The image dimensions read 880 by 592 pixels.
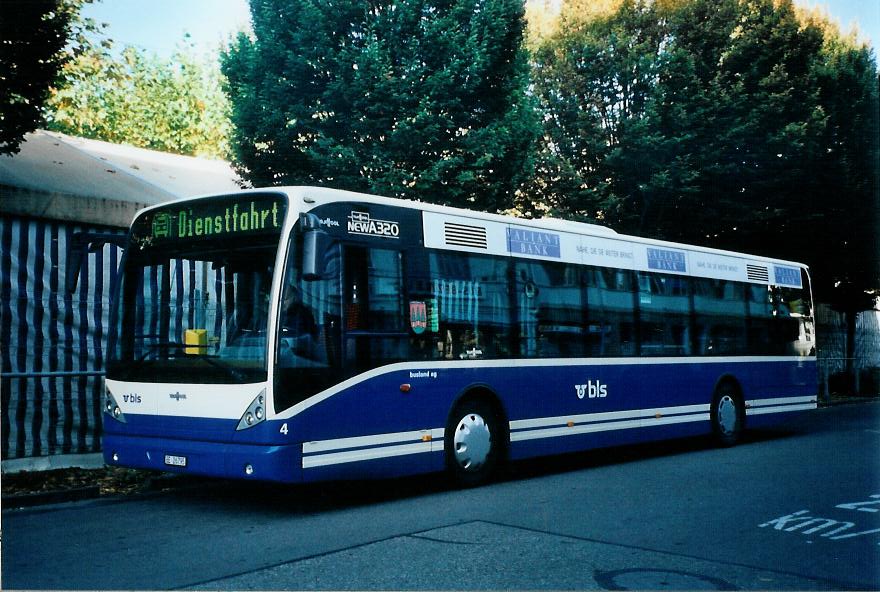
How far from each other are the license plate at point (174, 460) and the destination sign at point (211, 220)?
1.99 m

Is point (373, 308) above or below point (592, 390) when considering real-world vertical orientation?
above

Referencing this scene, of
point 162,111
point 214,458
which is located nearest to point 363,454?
point 214,458

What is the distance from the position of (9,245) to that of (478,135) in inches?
275

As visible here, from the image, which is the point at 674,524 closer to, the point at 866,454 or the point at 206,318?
Result: the point at 206,318

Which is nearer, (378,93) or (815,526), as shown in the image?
(815,526)

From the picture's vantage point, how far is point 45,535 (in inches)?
289

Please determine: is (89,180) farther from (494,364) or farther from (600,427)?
(600,427)

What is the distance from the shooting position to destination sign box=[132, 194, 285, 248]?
8195 millimetres

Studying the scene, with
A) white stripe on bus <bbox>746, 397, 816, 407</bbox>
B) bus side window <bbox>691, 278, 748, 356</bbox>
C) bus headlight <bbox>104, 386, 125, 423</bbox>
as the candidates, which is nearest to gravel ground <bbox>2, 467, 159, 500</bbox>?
bus headlight <bbox>104, 386, 125, 423</bbox>

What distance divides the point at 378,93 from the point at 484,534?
8.56 m

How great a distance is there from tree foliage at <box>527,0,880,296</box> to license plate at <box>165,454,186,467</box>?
13.9 meters

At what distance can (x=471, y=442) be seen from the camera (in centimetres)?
972

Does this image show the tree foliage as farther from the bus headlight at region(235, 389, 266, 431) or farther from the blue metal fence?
the bus headlight at region(235, 389, 266, 431)

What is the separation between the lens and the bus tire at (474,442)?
9531 millimetres
